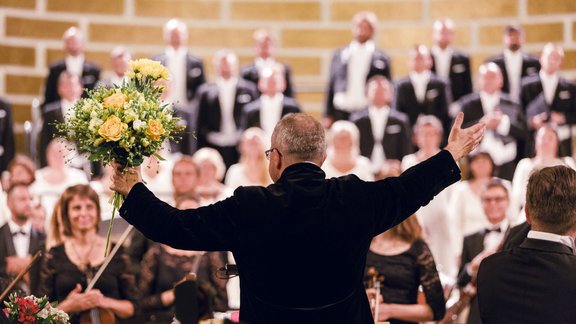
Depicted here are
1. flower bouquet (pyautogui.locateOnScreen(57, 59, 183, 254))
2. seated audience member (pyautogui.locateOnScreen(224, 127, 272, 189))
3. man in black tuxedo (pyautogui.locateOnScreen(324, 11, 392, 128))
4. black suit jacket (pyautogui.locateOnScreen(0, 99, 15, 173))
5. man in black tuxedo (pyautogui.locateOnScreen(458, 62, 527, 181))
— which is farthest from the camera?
man in black tuxedo (pyautogui.locateOnScreen(324, 11, 392, 128))

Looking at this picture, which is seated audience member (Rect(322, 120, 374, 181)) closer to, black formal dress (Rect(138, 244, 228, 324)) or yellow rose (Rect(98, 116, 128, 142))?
black formal dress (Rect(138, 244, 228, 324))

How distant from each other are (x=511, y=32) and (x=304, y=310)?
861cm

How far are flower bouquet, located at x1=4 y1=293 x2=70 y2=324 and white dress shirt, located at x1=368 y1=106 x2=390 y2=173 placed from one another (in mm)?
6458

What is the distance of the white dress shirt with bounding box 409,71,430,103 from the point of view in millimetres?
11414

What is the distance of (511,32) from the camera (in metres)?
11.8

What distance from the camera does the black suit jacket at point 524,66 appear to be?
1151 centimetres

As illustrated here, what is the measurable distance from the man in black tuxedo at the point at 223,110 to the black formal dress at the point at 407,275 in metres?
5.60

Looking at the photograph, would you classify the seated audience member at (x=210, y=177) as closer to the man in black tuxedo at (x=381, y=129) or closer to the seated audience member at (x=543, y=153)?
the man in black tuxedo at (x=381, y=129)

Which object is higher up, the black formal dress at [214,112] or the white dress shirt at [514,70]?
the white dress shirt at [514,70]

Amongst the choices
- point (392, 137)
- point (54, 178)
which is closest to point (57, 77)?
point (54, 178)

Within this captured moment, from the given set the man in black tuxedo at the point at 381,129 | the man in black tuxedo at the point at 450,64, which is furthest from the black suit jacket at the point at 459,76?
the man in black tuxedo at the point at 381,129

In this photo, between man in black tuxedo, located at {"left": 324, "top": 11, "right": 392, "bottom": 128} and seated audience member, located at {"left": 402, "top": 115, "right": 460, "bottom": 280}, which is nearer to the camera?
seated audience member, located at {"left": 402, "top": 115, "right": 460, "bottom": 280}

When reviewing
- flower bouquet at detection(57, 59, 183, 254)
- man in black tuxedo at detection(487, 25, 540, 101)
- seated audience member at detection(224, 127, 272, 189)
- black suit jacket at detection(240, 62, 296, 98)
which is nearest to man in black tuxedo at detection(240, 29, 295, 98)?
black suit jacket at detection(240, 62, 296, 98)

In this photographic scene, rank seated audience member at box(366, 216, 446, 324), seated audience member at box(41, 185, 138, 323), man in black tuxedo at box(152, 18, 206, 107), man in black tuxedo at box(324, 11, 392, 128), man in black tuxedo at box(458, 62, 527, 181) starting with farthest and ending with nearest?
man in black tuxedo at box(152, 18, 206, 107) < man in black tuxedo at box(324, 11, 392, 128) < man in black tuxedo at box(458, 62, 527, 181) < seated audience member at box(41, 185, 138, 323) < seated audience member at box(366, 216, 446, 324)
